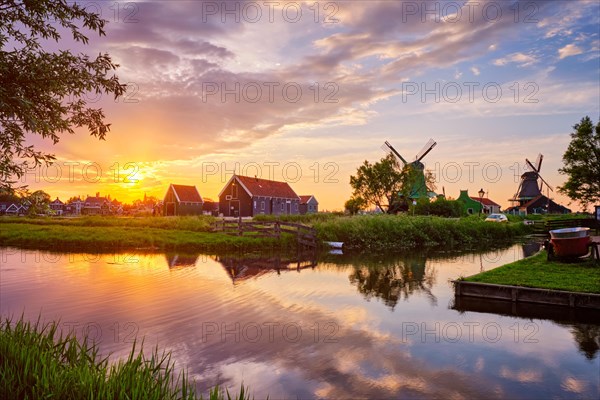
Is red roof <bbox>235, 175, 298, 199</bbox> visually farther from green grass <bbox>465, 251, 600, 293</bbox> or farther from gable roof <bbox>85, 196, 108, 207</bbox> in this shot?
gable roof <bbox>85, 196, 108, 207</bbox>

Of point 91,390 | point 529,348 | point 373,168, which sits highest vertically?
point 373,168

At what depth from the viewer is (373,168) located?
2618 inches

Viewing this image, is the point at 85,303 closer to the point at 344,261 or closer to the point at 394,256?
the point at 344,261

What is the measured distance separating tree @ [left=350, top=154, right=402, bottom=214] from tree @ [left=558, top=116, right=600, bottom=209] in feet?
76.7

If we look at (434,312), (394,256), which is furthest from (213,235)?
(434,312)

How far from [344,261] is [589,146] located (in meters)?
38.4

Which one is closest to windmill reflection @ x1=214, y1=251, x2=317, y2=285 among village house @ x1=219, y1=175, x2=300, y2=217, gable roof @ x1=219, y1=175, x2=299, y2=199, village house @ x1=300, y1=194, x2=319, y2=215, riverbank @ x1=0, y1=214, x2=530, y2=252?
riverbank @ x1=0, y1=214, x2=530, y2=252

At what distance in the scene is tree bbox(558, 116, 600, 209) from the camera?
4856 centimetres

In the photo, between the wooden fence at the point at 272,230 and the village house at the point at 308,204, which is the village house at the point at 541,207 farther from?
the wooden fence at the point at 272,230

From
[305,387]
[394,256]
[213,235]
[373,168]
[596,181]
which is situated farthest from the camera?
[373,168]

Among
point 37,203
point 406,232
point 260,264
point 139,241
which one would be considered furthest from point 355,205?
point 37,203

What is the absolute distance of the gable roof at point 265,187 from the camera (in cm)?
6530

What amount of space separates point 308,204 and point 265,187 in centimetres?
2207

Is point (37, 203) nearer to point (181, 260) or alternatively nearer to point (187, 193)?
point (181, 260)
